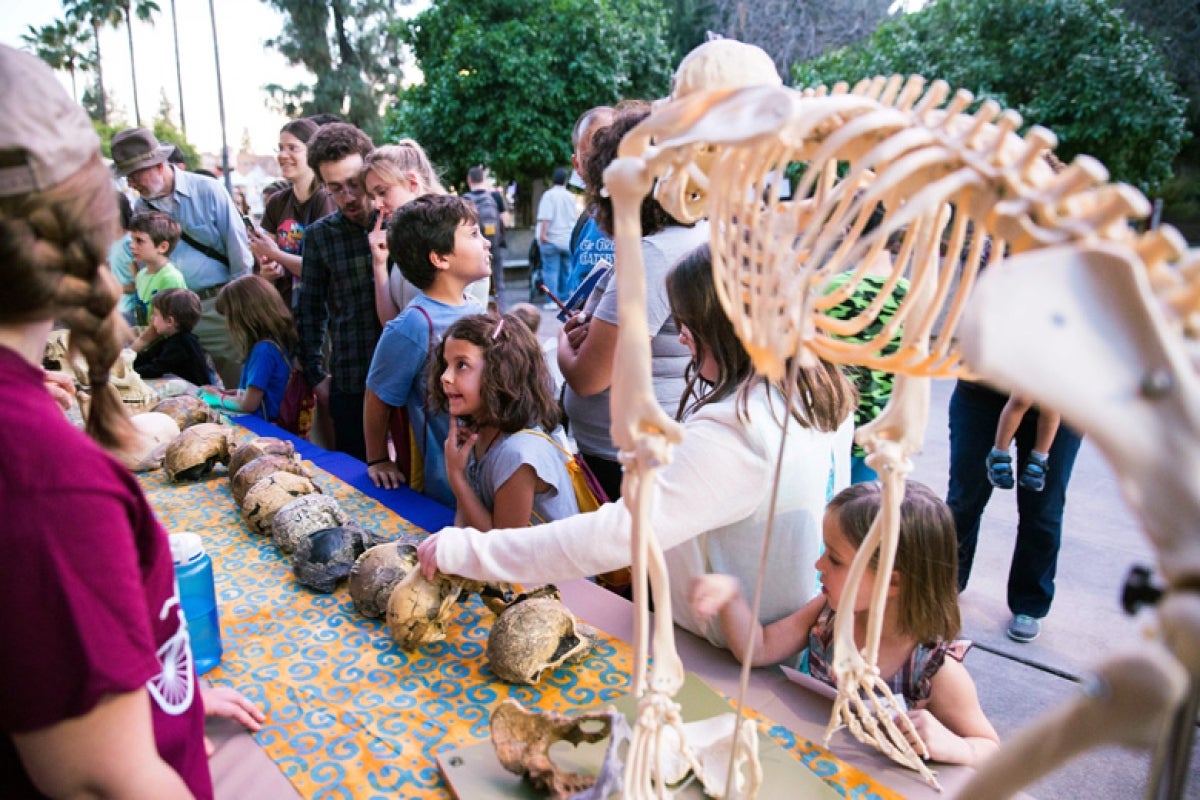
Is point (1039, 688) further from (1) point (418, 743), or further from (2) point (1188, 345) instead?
(2) point (1188, 345)

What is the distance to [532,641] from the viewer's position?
4.23 ft

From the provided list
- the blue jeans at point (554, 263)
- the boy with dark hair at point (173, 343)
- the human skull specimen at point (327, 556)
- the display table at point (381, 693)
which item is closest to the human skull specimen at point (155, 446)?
the display table at point (381, 693)

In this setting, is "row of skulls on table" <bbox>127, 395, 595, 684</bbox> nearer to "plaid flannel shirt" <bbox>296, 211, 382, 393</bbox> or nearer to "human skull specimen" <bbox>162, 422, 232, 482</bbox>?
"human skull specimen" <bbox>162, 422, 232, 482</bbox>

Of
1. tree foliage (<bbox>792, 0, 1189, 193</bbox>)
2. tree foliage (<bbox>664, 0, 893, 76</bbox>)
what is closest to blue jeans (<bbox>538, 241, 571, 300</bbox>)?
tree foliage (<bbox>792, 0, 1189, 193</bbox>)

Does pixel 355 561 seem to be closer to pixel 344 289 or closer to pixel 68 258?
pixel 68 258

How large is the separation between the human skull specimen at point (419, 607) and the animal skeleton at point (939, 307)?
1.62ft

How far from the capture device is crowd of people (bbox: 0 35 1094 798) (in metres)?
0.65

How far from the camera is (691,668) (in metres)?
1.40

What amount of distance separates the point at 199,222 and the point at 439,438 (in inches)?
98.9

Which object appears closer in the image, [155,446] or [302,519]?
[302,519]

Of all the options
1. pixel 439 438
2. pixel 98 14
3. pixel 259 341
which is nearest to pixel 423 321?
pixel 439 438

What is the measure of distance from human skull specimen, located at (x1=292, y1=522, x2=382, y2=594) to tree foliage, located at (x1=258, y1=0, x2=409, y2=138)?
1998 cm

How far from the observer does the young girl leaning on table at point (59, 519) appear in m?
0.62

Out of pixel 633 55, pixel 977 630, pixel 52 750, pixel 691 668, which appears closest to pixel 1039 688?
pixel 977 630
